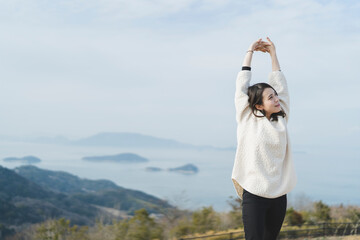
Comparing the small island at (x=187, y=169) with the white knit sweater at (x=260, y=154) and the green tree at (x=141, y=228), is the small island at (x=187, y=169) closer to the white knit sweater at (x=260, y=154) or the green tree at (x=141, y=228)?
the green tree at (x=141, y=228)

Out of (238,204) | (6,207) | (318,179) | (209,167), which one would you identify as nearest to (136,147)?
(209,167)

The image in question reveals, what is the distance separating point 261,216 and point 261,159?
11.8 inches

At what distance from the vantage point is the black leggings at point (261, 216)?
208cm

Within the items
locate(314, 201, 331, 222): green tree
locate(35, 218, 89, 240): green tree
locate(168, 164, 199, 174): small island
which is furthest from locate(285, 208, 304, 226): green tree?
locate(168, 164, 199, 174): small island

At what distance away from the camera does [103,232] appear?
916 cm

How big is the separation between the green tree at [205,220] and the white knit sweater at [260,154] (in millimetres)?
7492

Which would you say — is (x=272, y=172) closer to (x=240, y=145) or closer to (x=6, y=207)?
(x=240, y=145)

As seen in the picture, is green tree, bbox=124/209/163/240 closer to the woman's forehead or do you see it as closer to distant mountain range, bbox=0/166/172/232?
the woman's forehead

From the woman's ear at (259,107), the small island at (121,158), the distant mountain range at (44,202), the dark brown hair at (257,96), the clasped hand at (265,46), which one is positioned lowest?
the distant mountain range at (44,202)

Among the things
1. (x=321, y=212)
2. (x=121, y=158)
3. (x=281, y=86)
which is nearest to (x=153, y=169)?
(x=121, y=158)

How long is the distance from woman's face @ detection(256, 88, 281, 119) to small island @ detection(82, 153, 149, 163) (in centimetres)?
11004

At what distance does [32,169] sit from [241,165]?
63.5m

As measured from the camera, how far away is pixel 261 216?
2.09 metres

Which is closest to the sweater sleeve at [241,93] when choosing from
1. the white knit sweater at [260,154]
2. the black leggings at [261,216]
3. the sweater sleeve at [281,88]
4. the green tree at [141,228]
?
the white knit sweater at [260,154]
